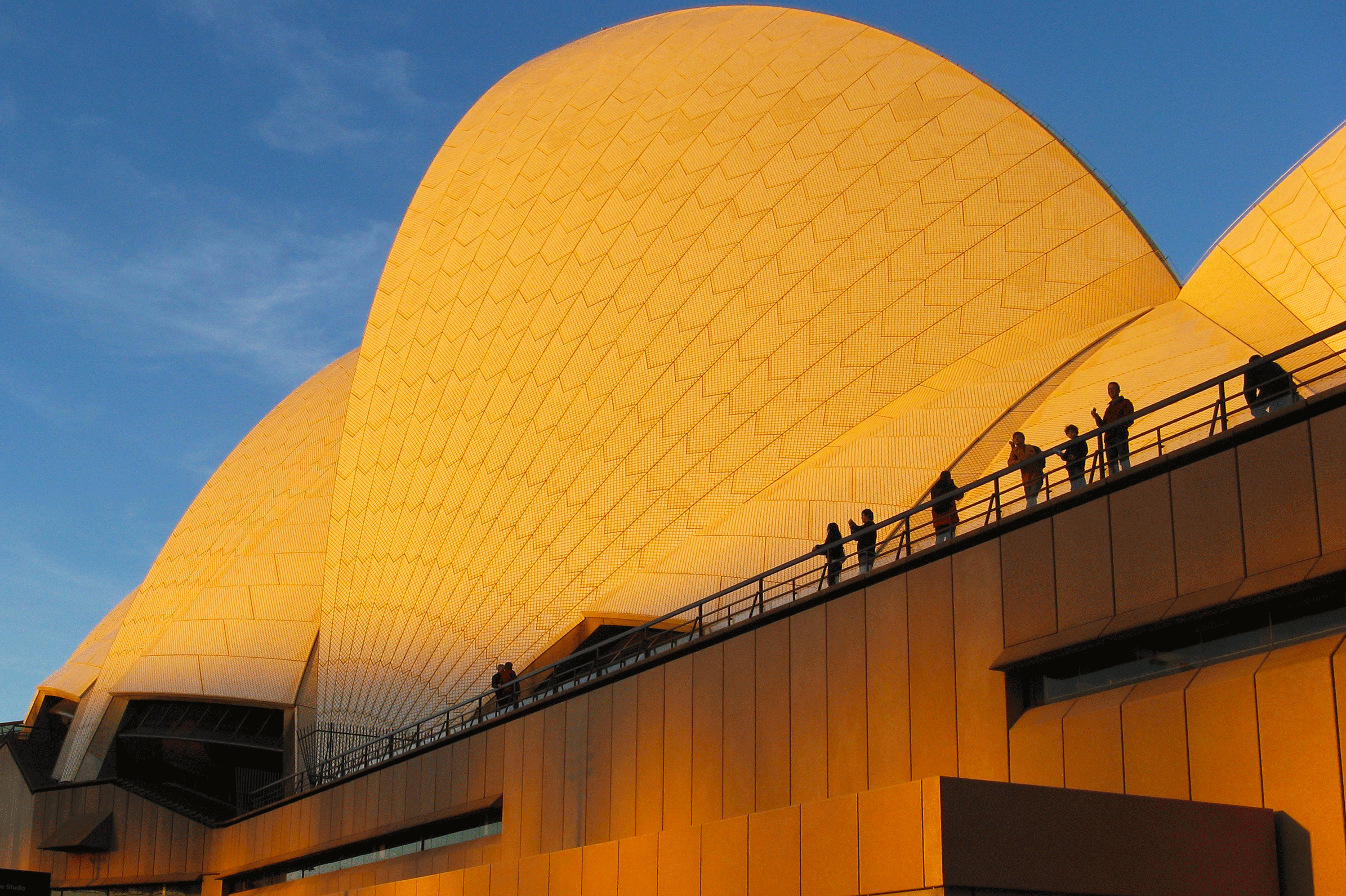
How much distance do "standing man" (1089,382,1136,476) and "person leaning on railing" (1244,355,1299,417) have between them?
0.92 metres

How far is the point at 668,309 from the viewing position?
2341cm

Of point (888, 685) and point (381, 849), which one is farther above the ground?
point (888, 685)

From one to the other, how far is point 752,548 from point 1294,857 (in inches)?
443

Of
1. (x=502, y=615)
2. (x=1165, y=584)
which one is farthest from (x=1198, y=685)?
(x=502, y=615)

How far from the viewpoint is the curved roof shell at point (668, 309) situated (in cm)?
2083

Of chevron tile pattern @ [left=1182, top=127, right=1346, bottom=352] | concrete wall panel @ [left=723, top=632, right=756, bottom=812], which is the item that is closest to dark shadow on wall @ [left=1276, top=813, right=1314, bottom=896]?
concrete wall panel @ [left=723, top=632, right=756, bottom=812]

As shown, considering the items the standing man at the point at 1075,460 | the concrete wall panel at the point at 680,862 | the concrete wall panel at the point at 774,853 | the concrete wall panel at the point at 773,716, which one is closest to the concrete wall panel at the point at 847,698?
the concrete wall panel at the point at 773,716

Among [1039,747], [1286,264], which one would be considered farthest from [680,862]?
[1286,264]

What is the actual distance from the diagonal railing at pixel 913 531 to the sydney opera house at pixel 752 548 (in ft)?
0.50

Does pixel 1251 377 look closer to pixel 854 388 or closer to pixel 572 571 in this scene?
pixel 854 388

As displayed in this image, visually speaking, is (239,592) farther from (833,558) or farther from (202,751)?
(833,558)

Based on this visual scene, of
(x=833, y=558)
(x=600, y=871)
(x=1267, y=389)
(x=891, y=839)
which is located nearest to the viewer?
(x=891, y=839)

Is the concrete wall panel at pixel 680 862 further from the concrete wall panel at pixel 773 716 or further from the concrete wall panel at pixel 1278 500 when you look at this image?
the concrete wall panel at pixel 1278 500

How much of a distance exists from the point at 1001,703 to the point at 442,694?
573 inches
